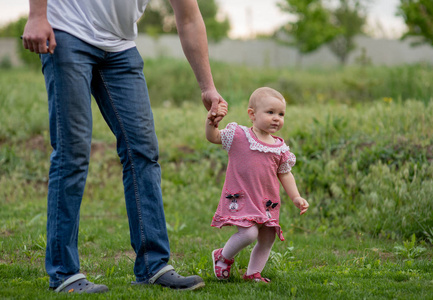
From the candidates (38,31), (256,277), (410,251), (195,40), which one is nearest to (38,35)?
(38,31)

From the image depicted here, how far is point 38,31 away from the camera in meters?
2.50

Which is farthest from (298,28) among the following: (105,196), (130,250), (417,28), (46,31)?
(46,31)

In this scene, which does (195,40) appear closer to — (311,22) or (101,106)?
(101,106)

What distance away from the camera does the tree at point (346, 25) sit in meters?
23.9

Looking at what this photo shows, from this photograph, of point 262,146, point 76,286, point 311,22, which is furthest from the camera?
point 311,22

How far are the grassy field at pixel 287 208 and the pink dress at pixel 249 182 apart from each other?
1.29 ft

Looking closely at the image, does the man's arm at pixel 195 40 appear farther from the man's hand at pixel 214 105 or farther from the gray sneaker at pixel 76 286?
the gray sneaker at pixel 76 286

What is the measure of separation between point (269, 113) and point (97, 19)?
1131 millimetres

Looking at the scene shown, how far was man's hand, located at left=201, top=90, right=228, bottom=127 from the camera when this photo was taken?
2.83 meters

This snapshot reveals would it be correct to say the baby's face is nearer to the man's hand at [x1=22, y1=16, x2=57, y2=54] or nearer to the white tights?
the white tights

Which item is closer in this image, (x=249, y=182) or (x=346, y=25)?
(x=249, y=182)

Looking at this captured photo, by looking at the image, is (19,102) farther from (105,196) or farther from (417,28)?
(417,28)

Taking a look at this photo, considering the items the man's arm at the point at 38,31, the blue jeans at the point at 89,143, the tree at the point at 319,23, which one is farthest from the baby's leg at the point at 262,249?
the tree at the point at 319,23

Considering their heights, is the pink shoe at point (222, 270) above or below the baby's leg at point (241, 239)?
below
